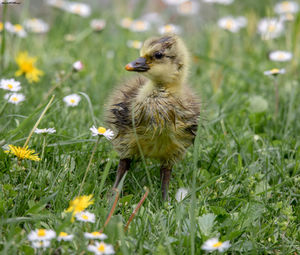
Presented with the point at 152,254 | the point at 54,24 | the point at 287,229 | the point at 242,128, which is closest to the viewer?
the point at 152,254

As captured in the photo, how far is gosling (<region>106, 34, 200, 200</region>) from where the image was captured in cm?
270

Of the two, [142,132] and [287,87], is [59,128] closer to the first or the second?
[142,132]

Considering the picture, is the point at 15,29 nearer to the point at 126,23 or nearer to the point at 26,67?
the point at 26,67

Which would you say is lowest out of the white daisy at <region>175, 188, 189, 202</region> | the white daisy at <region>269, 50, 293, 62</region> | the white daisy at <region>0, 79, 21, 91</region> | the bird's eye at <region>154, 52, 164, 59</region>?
the white daisy at <region>175, 188, 189, 202</region>

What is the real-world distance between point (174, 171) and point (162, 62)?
2.65 feet

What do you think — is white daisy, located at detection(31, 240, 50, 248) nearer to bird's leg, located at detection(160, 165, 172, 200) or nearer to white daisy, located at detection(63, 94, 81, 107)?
bird's leg, located at detection(160, 165, 172, 200)

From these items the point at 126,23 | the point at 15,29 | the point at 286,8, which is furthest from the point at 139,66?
the point at 286,8

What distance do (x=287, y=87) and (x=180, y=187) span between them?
6.86 ft

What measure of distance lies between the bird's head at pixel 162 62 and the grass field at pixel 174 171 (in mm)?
316

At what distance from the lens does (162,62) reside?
2.80m

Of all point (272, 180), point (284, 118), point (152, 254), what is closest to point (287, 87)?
point (284, 118)

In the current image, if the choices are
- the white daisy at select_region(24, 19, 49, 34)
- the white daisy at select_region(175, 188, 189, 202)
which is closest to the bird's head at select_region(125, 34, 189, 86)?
the white daisy at select_region(175, 188, 189, 202)

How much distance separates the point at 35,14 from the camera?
6941 millimetres

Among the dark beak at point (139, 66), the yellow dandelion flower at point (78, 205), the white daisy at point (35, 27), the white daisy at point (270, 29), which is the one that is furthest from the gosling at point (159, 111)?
the white daisy at point (35, 27)
